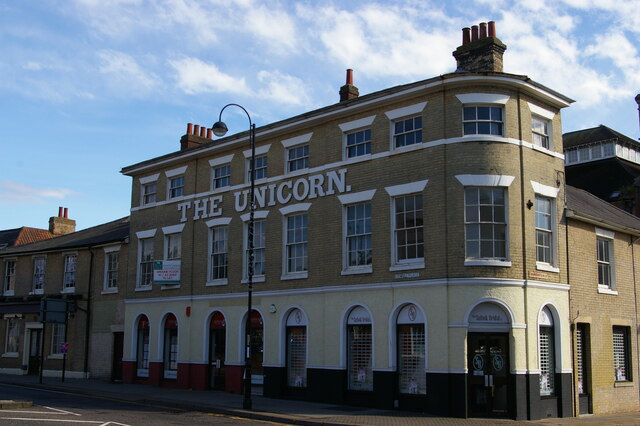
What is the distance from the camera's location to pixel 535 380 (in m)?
19.5

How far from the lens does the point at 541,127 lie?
21.8 meters

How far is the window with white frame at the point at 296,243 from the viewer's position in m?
24.2

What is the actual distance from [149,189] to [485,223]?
55.6 ft

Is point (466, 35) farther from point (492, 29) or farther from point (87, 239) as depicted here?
point (87, 239)

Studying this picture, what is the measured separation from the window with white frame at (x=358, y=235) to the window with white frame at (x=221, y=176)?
6.50 m

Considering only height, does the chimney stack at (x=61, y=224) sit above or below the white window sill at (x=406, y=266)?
above

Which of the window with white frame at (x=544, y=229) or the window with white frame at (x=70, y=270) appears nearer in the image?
the window with white frame at (x=544, y=229)

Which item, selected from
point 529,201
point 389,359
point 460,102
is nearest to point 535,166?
point 529,201

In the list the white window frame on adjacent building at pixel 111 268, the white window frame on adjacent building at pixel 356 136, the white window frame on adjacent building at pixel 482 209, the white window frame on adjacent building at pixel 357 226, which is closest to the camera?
the white window frame on adjacent building at pixel 482 209

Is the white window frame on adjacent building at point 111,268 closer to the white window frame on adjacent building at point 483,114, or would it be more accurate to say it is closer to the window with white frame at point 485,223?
the window with white frame at point 485,223

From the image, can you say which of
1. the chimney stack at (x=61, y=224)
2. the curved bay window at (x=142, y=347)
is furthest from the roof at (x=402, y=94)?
the chimney stack at (x=61, y=224)

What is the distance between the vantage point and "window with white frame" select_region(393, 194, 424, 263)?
68.2 feet

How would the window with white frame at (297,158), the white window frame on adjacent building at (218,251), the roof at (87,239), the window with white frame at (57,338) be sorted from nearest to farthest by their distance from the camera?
the window with white frame at (297,158) → the white window frame on adjacent building at (218,251) → the roof at (87,239) → the window with white frame at (57,338)

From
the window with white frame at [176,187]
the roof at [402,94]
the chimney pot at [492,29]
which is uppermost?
the chimney pot at [492,29]
